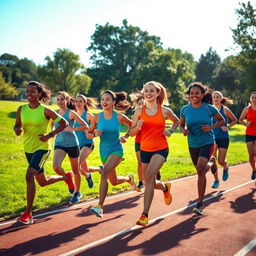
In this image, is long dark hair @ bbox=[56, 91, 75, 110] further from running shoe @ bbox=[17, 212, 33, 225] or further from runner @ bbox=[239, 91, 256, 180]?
runner @ bbox=[239, 91, 256, 180]

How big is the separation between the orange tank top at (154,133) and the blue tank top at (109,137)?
0.61 meters

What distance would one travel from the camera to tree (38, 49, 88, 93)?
5222 centimetres

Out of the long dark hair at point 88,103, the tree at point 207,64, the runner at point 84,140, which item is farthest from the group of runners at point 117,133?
the tree at point 207,64

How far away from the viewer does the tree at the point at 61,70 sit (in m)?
52.2

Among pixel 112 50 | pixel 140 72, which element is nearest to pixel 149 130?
pixel 140 72

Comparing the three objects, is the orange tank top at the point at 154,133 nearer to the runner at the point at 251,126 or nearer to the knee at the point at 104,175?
the knee at the point at 104,175

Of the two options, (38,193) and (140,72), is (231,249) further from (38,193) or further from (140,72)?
(140,72)

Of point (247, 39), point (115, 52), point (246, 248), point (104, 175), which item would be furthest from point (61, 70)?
point (246, 248)

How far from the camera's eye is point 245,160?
15.5m

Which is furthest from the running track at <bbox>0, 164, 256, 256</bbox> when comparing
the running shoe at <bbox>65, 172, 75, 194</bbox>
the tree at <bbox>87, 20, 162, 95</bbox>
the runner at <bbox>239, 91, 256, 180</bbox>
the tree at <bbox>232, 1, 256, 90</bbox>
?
the tree at <bbox>87, 20, 162, 95</bbox>

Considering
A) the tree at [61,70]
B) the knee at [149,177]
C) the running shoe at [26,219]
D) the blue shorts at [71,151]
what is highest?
the tree at [61,70]

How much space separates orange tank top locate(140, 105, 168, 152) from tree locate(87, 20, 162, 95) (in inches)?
2180

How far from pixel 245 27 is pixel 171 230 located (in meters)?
39.0

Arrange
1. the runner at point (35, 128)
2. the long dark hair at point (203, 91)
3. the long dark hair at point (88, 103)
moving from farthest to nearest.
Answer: the long dark hair at point (88, 103) < the long dark hair at point (203, 91) < the runner at point (35, 128)
